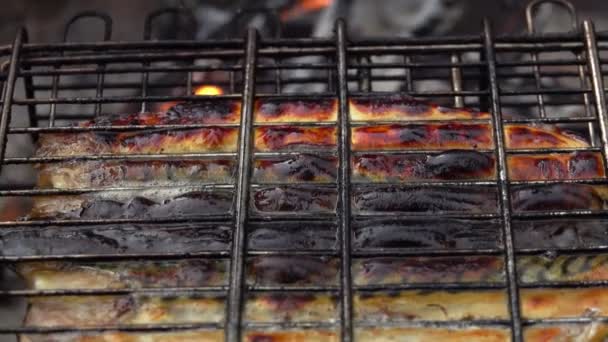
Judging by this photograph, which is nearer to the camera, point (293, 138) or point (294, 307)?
point (294, 307)

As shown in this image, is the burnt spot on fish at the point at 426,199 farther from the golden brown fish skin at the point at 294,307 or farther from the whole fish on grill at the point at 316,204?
the golden brown fish skin at the point at 294,307

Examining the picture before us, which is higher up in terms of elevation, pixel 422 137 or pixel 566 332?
pixel 422 137

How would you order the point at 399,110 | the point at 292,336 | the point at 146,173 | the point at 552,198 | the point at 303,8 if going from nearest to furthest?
the point at 292,336 < the point at 552,198 < the point at 146,173 < the point at 399,110 < the point at 303,8

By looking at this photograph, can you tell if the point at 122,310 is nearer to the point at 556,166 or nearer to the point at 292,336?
the point at 292,336

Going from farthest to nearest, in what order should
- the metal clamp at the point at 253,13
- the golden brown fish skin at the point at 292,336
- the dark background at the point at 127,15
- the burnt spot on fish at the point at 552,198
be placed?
the dark background at the point at 127,15
the metal clamp at the point at 253,13
the burnt spot on fish at the point at 552,198
the golden brown fish skin at the point at 292,336

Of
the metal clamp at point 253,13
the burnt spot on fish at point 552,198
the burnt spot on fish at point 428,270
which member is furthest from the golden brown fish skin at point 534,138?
the metal clamp at point 253,13

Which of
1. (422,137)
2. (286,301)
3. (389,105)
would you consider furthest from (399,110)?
(286,301)

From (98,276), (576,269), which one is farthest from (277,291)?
(576,269)
